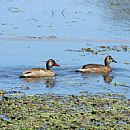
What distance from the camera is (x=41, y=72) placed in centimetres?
1716

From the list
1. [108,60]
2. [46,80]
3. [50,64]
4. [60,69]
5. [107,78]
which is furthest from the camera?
[108,60]

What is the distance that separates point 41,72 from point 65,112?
16.5ft

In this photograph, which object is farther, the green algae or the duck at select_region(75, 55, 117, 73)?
the duck at select_region(75, 55, 117, 73)

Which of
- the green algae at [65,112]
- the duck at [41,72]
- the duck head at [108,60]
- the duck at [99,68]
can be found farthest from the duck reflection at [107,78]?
the green algae at [65,112]

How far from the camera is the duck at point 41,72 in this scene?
16.7 meters

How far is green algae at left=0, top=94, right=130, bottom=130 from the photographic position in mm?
11305

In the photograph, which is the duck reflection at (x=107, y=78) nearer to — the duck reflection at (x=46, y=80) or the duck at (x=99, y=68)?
the duck at (x=99, y=68)

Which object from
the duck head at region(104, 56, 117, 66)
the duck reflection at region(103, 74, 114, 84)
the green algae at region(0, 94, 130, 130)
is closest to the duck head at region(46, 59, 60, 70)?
the duck reflection at region(103, 74, 114, 84)

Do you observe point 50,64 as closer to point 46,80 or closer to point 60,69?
point 60,69

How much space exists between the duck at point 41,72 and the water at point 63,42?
229 mm

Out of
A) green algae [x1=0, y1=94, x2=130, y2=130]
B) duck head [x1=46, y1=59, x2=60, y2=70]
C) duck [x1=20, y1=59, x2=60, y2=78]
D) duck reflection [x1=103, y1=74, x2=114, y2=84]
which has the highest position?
duck head [x1=46, y1=59, x2=60, y2=70]

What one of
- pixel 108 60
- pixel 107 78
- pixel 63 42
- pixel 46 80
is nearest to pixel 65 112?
pixel 46 80

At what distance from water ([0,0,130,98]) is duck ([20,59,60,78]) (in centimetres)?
23

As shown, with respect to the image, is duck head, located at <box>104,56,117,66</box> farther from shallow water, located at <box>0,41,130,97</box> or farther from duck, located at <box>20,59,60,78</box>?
duck, located at <box>20,59,60,78</box>
